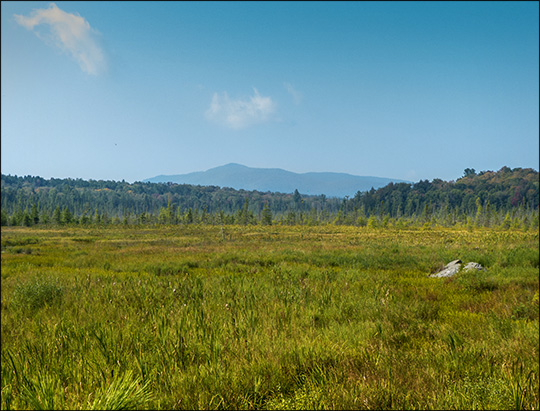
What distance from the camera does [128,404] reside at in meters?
1.67

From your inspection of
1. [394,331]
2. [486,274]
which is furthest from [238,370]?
[486,274]

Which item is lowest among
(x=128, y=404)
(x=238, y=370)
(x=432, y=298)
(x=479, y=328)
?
(x=432, y=298)

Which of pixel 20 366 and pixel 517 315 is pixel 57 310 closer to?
pixel 20 366

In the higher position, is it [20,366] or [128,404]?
[128,404]

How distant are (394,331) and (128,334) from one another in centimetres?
392

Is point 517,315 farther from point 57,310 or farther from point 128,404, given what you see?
point 57,310

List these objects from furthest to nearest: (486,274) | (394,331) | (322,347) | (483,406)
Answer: (486,274), (394,331), (322,347), (483,406)

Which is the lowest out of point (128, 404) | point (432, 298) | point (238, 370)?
point (432, 298)

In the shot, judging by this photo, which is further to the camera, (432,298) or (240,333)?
(432,298)

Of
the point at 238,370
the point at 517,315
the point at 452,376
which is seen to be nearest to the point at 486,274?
the point at 517,315

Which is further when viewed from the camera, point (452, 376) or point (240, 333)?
point (240, 333)

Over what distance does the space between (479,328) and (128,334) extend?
17.6 feet

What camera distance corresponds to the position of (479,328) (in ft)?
15.9

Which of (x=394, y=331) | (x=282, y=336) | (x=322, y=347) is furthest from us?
(x=394, y=331)
